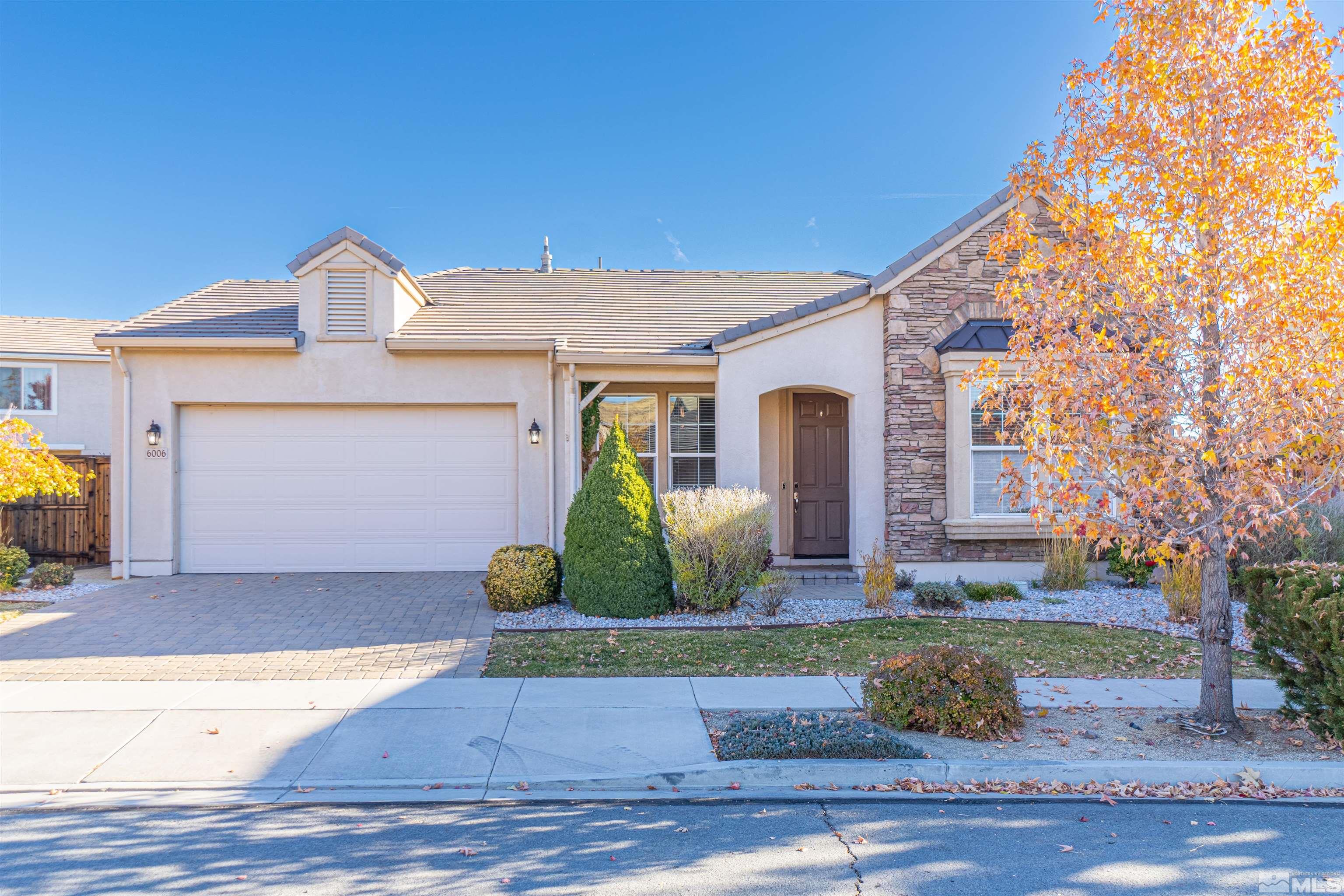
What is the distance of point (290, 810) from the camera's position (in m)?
4.34

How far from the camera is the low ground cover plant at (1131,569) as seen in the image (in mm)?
10453

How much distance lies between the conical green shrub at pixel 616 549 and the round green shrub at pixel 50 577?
747cm

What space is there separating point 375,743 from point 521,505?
6754 millimetres

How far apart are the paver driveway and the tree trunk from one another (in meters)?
5.73

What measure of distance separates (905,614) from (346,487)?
8.43 meters

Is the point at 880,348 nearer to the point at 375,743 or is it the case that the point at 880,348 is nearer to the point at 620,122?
the point at 620,122

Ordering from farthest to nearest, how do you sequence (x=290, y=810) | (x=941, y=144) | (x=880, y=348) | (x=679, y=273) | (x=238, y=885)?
(x=679, y=273), (x=941, y=144), (x=880, y=348), (x=290, y=810), (x=238, y=885)

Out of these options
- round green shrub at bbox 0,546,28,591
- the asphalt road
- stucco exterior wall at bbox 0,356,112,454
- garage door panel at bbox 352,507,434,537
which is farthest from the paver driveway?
stucco exterior wall at bbox 0,356,112,454

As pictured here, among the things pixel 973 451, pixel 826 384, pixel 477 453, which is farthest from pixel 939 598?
pixel 477 453

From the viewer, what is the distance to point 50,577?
10.8 metres

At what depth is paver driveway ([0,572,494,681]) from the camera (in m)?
6.98

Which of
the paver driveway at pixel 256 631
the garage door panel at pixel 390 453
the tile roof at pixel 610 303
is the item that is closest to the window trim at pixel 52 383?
the tile roof at pixel 610 303

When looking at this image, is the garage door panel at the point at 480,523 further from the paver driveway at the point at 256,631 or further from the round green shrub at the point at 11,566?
the round green shrub at the point at 11,566

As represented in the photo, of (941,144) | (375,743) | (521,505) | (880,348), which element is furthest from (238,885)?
(941,144)
